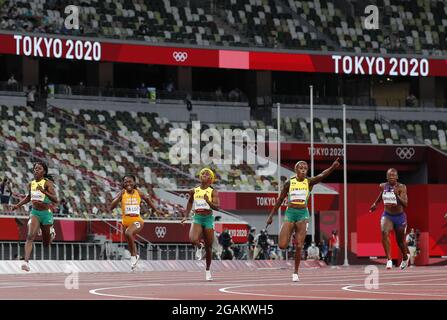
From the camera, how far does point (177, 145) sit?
55938 mm

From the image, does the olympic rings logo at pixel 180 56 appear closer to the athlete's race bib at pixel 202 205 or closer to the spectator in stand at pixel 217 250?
the spectator in stand at pixel 217 250

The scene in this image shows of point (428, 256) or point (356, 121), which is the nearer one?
point (428, 256)

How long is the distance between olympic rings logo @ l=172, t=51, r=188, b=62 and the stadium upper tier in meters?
0.56

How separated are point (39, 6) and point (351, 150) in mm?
14772

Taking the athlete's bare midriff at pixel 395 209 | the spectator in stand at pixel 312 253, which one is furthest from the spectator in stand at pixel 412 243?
the athlete's bare midriff at pixel 395 209

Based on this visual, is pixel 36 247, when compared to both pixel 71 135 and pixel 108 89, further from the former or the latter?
pixel 108 89

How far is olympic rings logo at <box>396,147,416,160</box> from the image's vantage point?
201 ft

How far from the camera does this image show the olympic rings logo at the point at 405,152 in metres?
61.2

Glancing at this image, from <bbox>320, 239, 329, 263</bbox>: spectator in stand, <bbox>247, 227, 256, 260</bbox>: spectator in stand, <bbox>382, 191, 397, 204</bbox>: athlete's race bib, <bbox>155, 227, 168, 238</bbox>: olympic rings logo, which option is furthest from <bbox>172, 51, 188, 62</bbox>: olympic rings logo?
<bbox>382, 191, 397, 204</bbox>: athlete's race bib

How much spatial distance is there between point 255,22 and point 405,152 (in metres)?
8.86

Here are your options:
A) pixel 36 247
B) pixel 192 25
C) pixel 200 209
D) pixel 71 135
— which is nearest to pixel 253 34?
pixel 192 25

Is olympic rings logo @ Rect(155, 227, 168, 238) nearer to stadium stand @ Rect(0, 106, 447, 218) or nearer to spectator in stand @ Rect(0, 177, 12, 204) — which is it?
stadium stand @ Rect(0, 106, 447, 218)

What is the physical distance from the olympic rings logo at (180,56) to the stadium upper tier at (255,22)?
56 cm

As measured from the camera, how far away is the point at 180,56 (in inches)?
2325
